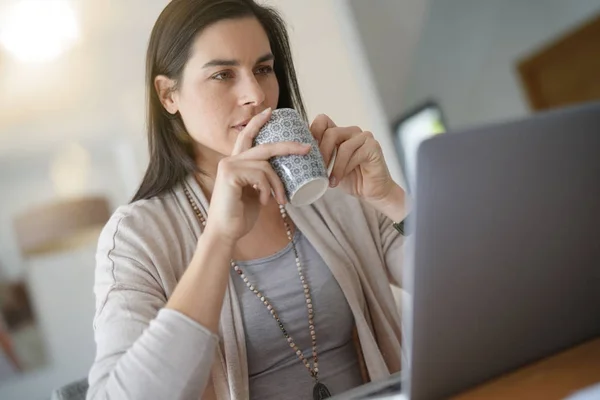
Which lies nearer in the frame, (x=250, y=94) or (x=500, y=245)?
(x=500, y=245)

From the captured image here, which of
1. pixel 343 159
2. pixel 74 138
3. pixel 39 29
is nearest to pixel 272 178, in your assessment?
pixel 343 159

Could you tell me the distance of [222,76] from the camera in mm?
795

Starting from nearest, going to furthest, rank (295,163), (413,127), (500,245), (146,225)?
(500,245) < (295,163) < (146,225) < (413,127)

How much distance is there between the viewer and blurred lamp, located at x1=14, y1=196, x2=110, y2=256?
775 millimetres

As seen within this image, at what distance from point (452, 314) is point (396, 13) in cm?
87

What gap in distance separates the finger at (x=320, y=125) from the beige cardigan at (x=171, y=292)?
0.15 m

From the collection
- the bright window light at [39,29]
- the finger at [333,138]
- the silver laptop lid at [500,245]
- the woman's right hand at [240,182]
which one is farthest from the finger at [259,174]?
the bright window light at [39,29]

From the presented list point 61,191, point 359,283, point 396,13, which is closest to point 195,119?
point 61,191

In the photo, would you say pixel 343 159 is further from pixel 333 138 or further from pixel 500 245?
pixel 500 245

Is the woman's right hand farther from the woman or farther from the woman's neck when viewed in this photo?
the woman's neck

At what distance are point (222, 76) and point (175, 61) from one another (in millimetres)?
73

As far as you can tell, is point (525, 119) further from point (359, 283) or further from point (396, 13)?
point (396, 13)

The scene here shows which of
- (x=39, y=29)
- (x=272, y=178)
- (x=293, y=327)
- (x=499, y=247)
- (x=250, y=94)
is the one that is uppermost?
(x=39, y=29)

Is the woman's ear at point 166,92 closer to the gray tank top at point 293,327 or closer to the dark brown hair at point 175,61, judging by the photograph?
the dark brown hair at point 175,61
